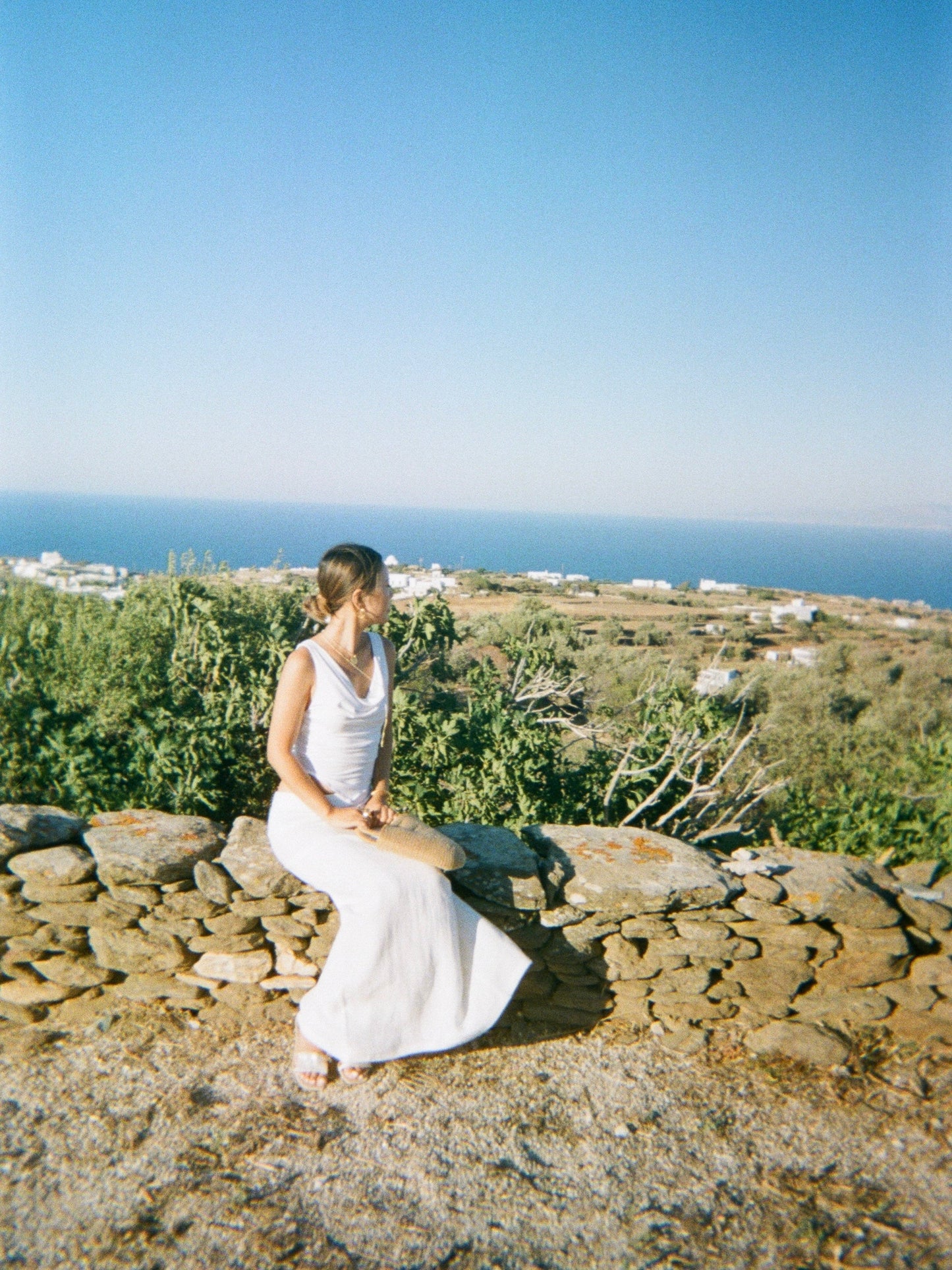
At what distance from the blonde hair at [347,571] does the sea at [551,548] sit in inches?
89.6

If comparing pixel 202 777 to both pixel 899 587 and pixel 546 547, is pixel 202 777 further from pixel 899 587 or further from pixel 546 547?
pixel 546 547

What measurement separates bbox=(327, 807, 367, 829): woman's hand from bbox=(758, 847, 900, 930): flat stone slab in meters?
1.84

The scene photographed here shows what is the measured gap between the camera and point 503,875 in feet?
10.7

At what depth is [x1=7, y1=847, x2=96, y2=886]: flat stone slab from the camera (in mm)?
3219

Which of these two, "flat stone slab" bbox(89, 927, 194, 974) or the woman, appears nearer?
the woman

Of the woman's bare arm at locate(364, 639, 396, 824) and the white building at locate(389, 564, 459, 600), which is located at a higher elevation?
the white building at locate(389, 564, 459, 600)

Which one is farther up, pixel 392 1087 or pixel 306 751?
pixel 306 751

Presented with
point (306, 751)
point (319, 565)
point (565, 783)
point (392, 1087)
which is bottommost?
point (392, 1087)

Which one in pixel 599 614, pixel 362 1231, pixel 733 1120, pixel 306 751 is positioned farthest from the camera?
pixel 599 614

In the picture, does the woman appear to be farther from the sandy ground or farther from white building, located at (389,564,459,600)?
white building, located at (389,564,459,600)

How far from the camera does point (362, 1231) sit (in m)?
2.34

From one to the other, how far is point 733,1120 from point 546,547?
39.5 meters

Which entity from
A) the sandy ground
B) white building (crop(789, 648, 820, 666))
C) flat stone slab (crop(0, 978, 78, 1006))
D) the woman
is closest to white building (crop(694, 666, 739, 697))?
the sandy ground

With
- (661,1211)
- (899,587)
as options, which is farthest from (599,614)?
(899,587)
